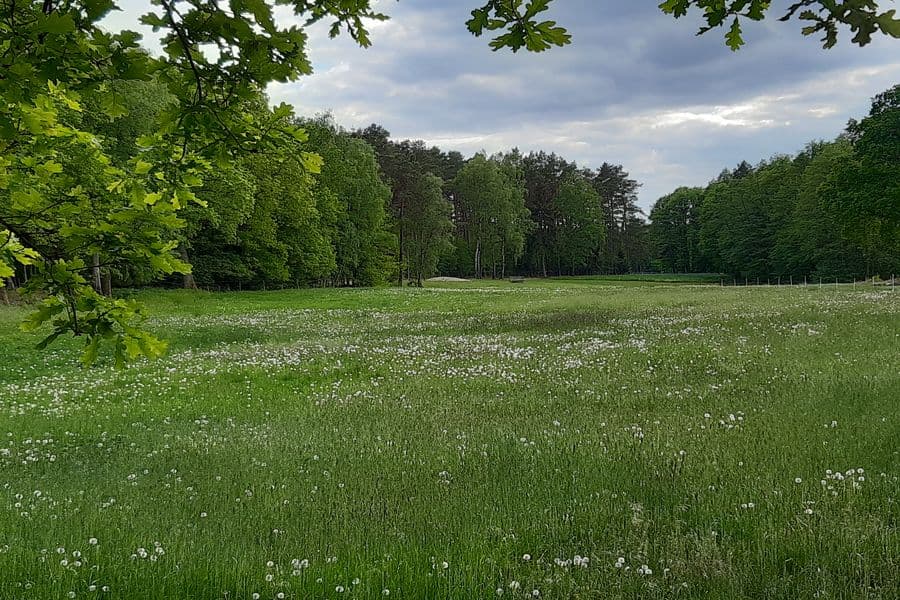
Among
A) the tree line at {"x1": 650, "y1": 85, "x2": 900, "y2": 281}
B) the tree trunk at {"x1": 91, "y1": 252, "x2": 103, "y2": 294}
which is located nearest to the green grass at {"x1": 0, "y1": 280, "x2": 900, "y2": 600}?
the tree trunk at {"x1": 91, "y1": 252, "x2": 103, "y2": 294}

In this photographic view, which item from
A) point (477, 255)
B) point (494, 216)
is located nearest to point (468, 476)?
point (494, 216)

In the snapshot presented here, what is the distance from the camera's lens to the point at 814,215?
73.1 meters

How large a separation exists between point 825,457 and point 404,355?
33.6 feet

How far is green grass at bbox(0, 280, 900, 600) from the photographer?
14.1ft

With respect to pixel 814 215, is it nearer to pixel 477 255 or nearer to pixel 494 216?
pixel 494 216

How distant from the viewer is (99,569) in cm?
440

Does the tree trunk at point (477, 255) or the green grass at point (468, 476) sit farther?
the tree trunk at point (477, 255)

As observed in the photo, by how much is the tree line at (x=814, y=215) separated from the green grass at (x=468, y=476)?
25.2 m

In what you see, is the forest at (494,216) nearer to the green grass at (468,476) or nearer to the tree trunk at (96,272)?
the tree trunk at (96,272)

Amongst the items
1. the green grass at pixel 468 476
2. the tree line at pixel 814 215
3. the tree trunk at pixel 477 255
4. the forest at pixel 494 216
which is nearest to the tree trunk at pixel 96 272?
the forest at pixel 494 216

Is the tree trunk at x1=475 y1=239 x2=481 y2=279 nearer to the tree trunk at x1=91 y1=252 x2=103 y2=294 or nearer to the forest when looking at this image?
the forest

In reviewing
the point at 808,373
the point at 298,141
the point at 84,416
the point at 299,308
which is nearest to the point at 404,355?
the point at 84,416

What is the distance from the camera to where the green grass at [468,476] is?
4.30m

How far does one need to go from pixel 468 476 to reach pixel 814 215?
266 feet
